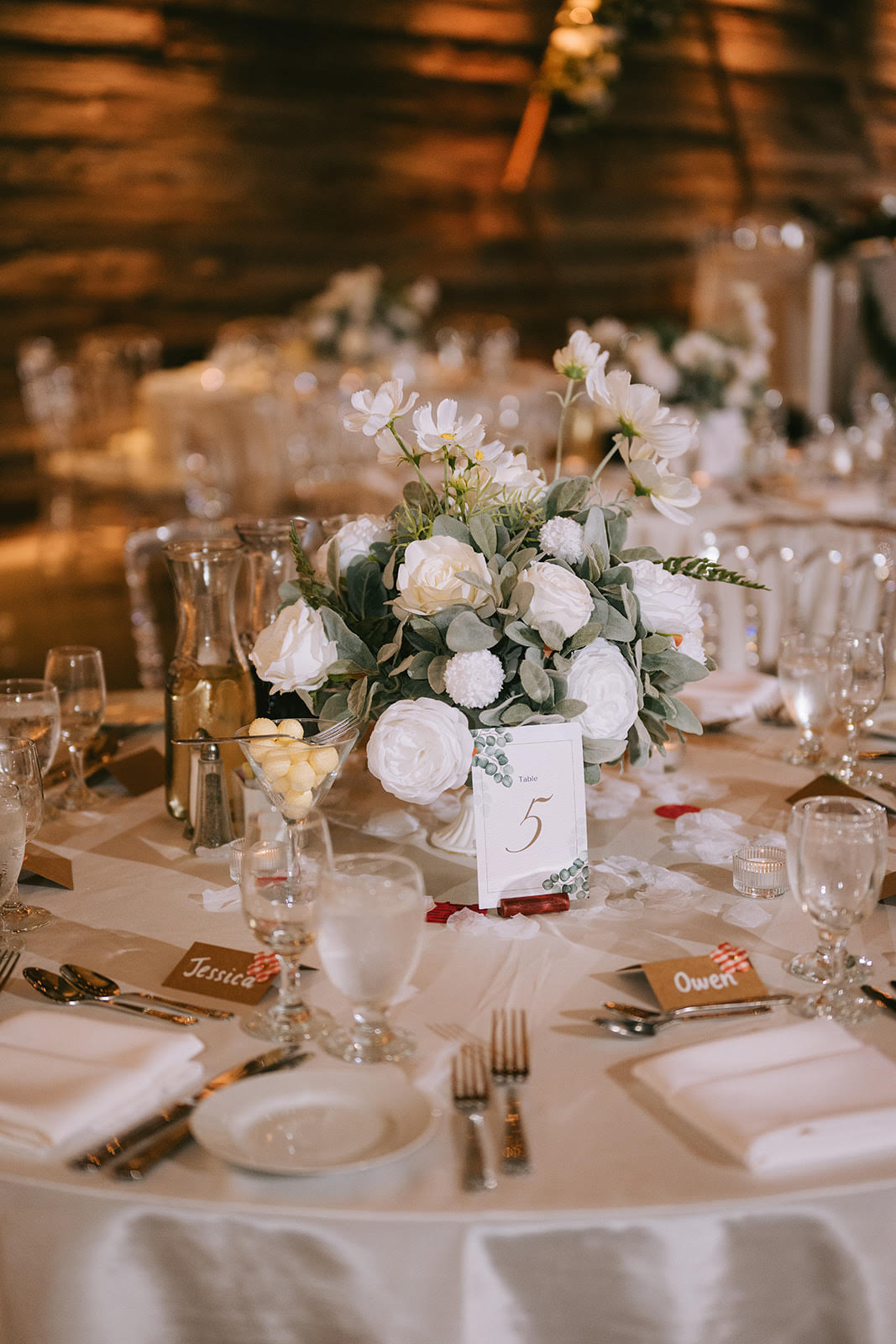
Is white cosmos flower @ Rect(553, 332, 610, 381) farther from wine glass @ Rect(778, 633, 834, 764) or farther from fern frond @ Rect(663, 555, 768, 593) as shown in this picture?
wine glass @ Rect(778, 633, 834, 764)

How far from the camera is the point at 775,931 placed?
1.30m

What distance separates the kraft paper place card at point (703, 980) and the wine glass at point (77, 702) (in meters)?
0.90

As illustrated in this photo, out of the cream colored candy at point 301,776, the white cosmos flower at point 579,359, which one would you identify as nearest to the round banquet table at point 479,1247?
the cream colored candy at point 301,776

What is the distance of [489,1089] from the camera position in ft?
3.34

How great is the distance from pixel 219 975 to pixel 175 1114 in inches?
9.3

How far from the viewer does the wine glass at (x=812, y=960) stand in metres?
1.14

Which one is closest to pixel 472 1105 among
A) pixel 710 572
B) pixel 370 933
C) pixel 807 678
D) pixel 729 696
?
pixel 370 933

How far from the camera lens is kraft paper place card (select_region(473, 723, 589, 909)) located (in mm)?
1326

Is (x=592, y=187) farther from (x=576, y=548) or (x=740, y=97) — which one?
(x=576, y=548)

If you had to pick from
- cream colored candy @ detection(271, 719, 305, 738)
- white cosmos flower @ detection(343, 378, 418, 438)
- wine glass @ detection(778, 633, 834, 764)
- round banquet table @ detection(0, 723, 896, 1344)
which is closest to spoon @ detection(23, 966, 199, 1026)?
round banquet table @ detection(0, 723, 896, 1344)

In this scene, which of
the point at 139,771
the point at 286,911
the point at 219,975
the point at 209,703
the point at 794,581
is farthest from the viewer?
the point at 794,581

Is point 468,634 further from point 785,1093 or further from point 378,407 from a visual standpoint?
point 785,1093

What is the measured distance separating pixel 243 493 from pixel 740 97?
4570 millimetres

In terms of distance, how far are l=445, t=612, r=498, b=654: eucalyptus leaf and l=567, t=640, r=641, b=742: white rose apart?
11 centimetres
